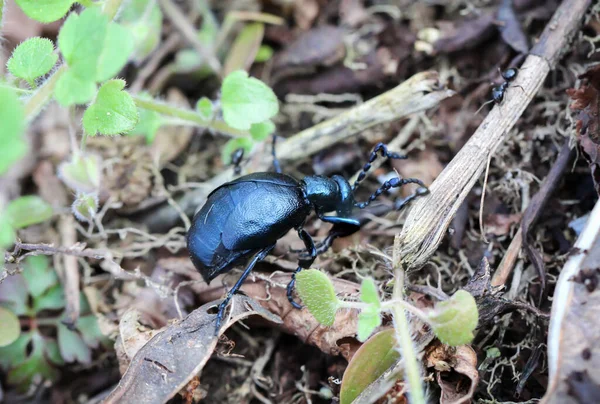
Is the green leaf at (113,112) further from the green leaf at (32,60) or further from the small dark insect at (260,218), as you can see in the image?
the small dark insect at (260,218)

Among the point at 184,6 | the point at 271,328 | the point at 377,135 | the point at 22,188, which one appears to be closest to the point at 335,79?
the point at 377,135

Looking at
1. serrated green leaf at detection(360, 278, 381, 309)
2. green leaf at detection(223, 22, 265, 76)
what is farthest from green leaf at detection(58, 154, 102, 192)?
green leaf at detection(223, 22, 265, 76)

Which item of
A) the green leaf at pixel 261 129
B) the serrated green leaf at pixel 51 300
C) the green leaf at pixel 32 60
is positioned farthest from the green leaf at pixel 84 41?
the serrated green leaf at pixel 51 300

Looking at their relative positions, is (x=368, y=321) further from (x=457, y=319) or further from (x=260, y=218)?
(x=260, y=218)

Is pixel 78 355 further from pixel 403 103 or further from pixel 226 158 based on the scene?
pixel 403 103

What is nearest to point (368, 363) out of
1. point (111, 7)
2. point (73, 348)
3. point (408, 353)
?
point (408, 353)
